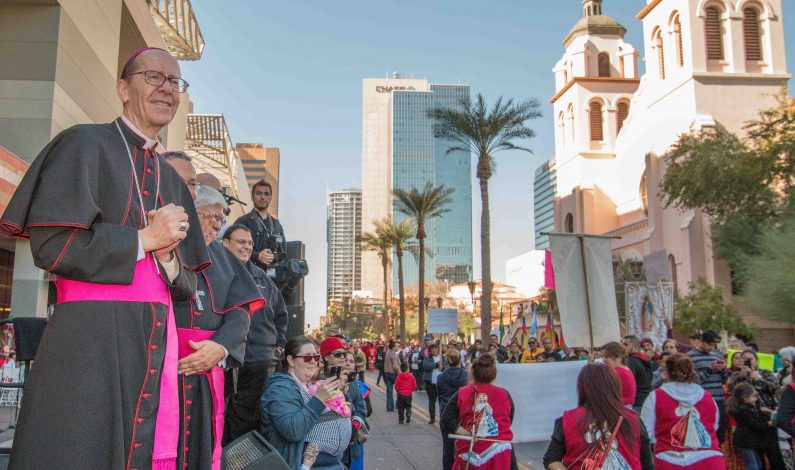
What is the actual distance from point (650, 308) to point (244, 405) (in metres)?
17.6

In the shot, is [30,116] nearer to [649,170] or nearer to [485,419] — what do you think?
[485,419]

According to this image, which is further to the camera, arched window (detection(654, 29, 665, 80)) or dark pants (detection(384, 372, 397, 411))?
arched window (detection(654, 29, 665, 80))

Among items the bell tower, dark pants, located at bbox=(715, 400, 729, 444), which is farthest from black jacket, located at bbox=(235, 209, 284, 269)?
the bell tower

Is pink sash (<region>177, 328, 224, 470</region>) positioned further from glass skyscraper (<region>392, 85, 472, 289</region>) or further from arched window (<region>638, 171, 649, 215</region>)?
glass skyscraper (<region>392, 85, 472, 289</region>)

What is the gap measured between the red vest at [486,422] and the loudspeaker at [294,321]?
2.00 meters

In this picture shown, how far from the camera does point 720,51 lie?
41.1 meters

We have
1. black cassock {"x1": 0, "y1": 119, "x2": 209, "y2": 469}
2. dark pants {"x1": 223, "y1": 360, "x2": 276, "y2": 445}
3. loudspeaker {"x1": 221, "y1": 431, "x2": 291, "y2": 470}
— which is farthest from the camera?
dark pants {"x1": 223, "y1": 360, "x2": 276, "y2": 445}

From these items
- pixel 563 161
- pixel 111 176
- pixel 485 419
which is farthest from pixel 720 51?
pixel 111 176

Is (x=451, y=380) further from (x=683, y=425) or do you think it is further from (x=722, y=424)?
(x=683, y=425)

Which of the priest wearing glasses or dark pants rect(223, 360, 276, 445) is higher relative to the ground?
the priest wearing glasses

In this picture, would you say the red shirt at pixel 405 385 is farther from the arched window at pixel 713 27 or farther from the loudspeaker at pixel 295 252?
the arched window at pixel 713 27

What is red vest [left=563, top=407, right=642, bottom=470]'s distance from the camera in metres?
4.34

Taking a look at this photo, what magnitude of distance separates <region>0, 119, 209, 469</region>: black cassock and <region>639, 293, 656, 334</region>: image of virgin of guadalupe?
62.6 ft

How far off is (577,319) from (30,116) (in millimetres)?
14986
